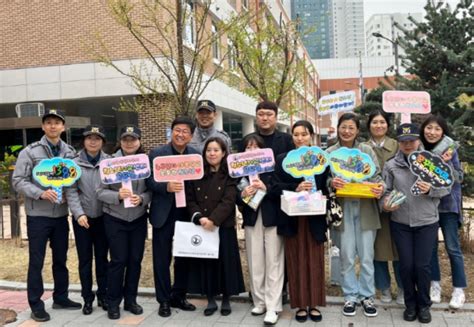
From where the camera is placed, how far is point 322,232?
452cm

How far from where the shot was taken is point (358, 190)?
14.4 ft

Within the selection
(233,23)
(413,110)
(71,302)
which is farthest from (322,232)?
(233,23)

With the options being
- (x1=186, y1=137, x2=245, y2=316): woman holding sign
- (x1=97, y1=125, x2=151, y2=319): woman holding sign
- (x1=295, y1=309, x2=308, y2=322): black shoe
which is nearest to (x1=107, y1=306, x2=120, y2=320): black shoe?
(x1=97, y1=125, x2=151, y2=319): woman holding sign

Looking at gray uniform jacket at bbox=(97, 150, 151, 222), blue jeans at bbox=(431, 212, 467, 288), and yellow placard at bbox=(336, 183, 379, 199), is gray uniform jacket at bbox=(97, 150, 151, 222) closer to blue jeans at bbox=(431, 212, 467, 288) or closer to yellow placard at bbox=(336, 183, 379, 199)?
yellow placard at bbox=(336, 183, 379, 199)

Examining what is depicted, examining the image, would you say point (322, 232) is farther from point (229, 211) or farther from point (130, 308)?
point (130, 308)

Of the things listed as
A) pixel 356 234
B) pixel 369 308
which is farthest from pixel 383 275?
pixel 356 234

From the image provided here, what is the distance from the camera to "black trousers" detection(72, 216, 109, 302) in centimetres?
490

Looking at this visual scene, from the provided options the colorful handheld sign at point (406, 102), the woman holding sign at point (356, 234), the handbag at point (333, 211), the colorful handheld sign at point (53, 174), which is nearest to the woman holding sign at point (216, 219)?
the handbag at point (333, 211)

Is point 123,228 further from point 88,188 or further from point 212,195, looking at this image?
point 212,195

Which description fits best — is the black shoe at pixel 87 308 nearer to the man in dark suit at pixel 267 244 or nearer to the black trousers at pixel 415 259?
the man in dark suit at pixel 267 244

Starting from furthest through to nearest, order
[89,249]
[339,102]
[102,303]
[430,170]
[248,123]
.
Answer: [248,123] → [339,102] → [102,303] → [89,249] → [430,170]

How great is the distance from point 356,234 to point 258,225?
1.00 meters

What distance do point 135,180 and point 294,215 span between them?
1.65 m

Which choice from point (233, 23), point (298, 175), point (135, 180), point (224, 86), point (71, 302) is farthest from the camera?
point (224, 86)
